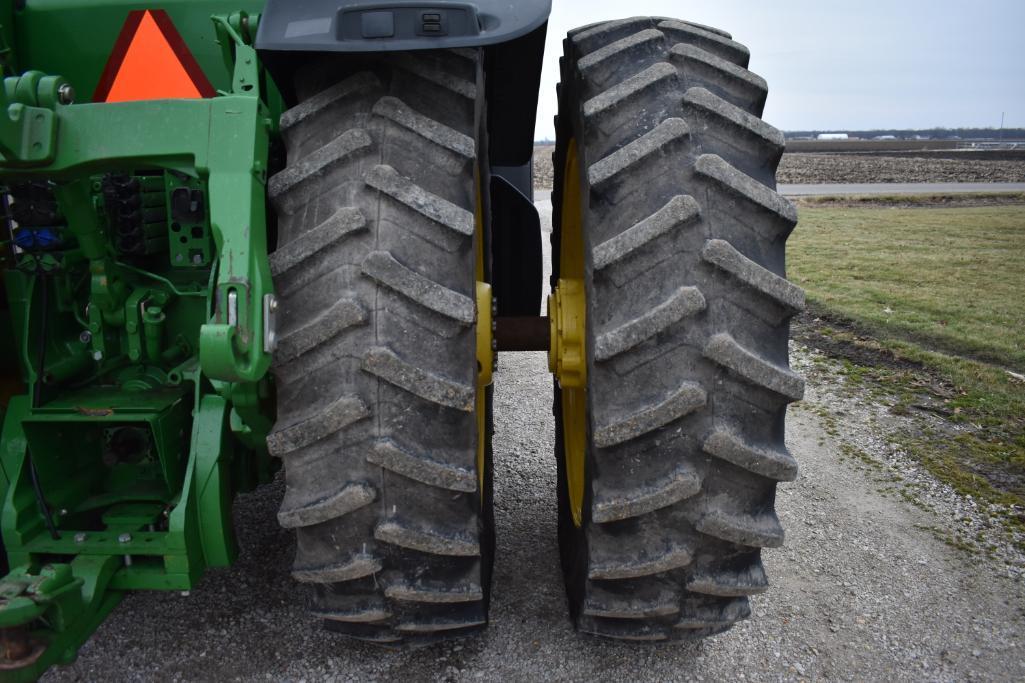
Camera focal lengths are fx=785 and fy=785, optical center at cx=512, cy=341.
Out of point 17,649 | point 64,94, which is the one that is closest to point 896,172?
point 64,94

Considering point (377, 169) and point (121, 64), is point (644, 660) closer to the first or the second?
point (377, 169)

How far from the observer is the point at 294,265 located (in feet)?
5.82

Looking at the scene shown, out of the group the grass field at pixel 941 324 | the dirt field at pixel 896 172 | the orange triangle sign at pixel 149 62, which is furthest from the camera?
the dirt field at pixel 896 172

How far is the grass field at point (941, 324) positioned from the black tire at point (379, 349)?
2869 mm

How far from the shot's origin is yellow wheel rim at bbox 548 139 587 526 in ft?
7.71

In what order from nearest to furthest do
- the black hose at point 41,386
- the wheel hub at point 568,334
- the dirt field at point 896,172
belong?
1. the black hose at point 41,386
2. the wheel hub at point 568,334
3. the dirt field at point 896,172

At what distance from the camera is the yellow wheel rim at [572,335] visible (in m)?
2.35

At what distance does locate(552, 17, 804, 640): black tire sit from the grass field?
2.27 m

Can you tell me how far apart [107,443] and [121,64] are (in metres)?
1.29

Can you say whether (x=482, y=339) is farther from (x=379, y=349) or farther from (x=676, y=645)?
(x=676, y=645)

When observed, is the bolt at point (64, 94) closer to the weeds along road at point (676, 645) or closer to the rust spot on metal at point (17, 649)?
the rust spot on metal at point (17, 649)

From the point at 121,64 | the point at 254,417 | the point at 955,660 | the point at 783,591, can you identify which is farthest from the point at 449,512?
the point at 121,64

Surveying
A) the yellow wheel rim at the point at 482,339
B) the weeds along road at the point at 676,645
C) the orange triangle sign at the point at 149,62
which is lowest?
the weeds along road at the point at 676,645

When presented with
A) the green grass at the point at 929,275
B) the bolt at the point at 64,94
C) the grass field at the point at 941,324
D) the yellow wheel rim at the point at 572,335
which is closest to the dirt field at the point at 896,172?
the green grass at the point at 929,275
